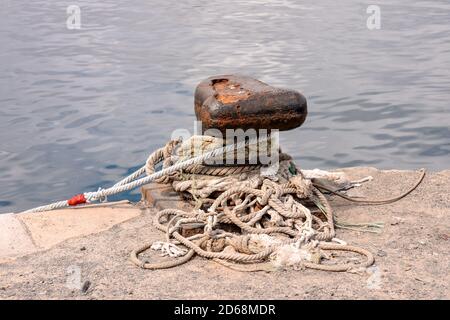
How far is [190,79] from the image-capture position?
10.8 meters

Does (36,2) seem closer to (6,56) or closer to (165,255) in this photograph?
(6,56)

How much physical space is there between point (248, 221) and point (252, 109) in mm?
625

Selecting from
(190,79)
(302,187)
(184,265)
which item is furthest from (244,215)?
(190,79)

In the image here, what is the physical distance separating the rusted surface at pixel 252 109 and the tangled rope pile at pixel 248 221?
230mm

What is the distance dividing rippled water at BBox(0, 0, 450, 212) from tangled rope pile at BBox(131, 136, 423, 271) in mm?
2837

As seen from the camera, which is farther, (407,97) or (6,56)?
(6,56)

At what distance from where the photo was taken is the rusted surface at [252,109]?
409 centimetres

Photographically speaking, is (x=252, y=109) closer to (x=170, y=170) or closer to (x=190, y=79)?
(x=170, y=170)

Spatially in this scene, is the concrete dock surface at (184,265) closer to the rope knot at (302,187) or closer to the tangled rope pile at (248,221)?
the tangled rope pile at (248,221)

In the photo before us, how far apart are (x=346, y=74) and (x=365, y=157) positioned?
3.56 meters

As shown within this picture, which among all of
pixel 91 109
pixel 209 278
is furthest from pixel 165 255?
pixel 91 109

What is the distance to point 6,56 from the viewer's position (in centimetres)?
1260

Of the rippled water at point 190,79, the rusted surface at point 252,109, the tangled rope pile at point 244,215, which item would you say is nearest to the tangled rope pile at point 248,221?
the tangled rope pile at point 244,215

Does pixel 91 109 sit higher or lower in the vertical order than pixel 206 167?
lower
